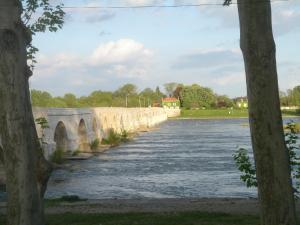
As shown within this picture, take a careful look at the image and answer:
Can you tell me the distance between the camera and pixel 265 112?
5.50 metres

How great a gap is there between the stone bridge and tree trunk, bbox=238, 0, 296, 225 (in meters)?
21.8

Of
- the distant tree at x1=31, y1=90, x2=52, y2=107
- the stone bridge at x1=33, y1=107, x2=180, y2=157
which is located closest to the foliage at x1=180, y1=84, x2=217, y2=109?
the distant tree at x1=31, y1=90, x2=52, y2=107

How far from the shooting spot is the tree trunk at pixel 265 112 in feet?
18.0

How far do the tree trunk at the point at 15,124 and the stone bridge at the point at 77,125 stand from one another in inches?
784

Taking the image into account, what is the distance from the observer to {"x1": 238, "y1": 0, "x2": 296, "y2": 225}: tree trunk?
18.0 ft

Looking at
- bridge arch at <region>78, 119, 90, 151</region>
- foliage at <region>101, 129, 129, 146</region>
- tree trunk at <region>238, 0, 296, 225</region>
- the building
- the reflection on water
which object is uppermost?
the building

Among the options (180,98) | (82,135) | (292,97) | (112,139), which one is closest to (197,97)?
(180,98)

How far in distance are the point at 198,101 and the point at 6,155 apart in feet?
590

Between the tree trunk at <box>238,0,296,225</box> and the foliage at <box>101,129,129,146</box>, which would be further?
the foliage at <box>101,129,129,146</box>

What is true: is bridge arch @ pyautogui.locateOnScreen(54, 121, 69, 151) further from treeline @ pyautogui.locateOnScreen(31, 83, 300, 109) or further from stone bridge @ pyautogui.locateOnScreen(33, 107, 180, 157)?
treeline @ pyautogui.locateOnScreen(31, 83, 300, 109)

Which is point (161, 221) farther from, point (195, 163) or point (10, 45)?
point (195, 163)

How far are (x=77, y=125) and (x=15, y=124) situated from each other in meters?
44.6

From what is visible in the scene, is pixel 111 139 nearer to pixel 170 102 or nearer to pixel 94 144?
pixel 94 144

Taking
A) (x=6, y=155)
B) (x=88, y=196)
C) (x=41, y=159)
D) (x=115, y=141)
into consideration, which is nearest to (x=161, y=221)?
(x=41, y=159)
